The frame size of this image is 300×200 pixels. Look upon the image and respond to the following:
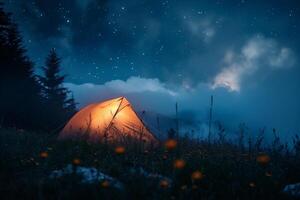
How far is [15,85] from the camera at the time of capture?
Answer: 24109mm

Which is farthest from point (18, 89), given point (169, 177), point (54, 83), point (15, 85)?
point (169, 177)

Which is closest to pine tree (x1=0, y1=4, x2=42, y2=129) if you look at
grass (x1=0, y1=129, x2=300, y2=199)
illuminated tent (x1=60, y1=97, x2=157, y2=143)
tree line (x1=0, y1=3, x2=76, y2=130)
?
tree line (x1=0, y1=3, x2=76, y2=130)

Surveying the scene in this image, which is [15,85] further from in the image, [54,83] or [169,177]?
[169,177]

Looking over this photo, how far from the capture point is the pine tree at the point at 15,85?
23.4 metres

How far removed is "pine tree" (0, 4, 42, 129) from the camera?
23406mm

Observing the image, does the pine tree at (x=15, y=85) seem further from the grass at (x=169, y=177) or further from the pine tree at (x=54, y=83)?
the grass at (x=169, y=177)

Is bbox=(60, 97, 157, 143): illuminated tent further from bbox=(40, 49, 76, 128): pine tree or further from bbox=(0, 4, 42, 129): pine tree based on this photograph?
bbox=(40, 49, 76, 128): pine tree

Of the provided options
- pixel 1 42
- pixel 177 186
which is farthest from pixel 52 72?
pixel 177 186

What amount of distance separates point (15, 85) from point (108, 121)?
43.0 ft

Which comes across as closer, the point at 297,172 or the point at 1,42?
the point at 297,172

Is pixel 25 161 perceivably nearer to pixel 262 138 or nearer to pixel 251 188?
pixel 251 188

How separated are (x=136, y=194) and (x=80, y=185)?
58 centimetres

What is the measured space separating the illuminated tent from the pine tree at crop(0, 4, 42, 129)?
10514mm

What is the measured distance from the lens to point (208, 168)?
5242 mm
